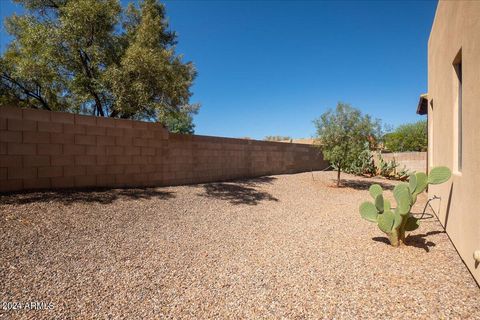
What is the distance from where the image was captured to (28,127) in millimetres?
5559

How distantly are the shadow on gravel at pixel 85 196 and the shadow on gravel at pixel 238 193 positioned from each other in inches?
52.1

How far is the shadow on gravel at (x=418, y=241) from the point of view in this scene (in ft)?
13.2

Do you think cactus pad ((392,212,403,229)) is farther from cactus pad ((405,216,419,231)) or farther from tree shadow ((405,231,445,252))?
tree shadow ((405,231,445,252))

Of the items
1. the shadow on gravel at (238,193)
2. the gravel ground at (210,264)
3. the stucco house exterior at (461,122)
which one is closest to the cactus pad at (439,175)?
the stucco house exterior at (461,122)

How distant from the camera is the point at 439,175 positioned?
394 cm

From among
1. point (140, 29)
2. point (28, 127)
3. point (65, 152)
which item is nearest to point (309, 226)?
point (65, 152)

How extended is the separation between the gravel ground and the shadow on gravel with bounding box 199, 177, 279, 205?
130cm

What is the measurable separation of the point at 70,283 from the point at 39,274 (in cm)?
44

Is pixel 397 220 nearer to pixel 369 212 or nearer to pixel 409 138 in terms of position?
pixel 369 212

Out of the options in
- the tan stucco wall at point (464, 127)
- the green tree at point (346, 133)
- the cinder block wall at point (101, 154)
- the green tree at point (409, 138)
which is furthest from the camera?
the green tree at point (409, 138)

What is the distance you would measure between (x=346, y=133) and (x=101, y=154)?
8260mm

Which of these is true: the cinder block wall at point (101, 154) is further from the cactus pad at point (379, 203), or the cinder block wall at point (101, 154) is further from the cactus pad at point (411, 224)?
the cactus pad at point (411, 224)

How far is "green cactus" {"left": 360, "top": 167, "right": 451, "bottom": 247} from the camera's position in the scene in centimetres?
379

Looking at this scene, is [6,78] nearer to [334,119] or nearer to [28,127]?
[28,127]
